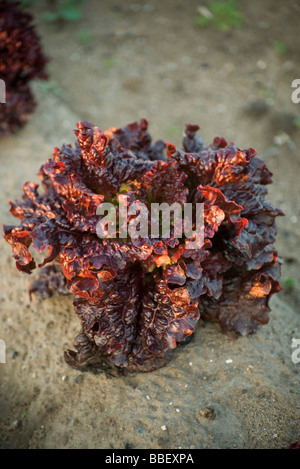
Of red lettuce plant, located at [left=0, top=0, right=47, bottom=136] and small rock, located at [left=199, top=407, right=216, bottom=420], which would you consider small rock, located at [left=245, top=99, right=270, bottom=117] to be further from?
small rock, located at [left=199, top=407, right=216, bottom=420]

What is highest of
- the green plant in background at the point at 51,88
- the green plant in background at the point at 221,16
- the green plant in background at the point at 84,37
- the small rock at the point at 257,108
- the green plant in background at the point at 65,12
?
the green plant in background at the point at 221,16

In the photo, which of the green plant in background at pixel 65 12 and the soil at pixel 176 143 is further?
the green plant in background at pixel 65 12

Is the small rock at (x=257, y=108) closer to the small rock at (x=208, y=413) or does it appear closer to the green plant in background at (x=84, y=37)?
the green plant in background at (x=84, y=37)

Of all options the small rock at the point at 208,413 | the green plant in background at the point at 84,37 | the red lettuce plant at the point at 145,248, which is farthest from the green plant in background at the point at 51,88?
the small rock at the point at 208,413

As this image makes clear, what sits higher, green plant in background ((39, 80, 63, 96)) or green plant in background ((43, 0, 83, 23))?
green plant in background ((43, 0, 83, 23))

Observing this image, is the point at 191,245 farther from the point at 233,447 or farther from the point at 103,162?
the point at 233,447

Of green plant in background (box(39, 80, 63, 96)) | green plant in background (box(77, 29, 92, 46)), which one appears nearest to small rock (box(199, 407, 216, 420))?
green plant in background (box(39, 80, 63, 96))

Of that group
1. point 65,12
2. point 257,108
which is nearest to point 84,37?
point 65,12
